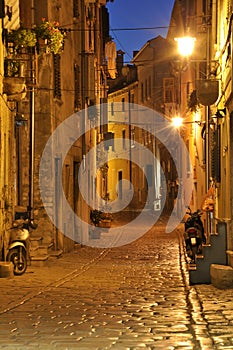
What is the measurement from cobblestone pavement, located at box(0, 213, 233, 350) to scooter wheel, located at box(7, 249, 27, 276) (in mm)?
207

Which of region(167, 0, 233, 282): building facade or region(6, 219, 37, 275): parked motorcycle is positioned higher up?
region(167, 0, 233, 282): building facade

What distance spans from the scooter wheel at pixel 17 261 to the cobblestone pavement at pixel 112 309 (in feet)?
0.68

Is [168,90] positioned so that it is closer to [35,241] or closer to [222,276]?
[35,241]

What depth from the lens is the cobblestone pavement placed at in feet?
26.7

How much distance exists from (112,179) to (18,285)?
2205 inches

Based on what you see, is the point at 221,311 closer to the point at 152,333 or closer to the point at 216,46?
the point at 152,333

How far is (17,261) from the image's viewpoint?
16.4 metres

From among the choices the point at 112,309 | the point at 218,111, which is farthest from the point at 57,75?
the point at 112,309

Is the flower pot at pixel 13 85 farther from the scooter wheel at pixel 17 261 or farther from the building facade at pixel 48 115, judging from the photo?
the scooter wheel at pixel 17 261

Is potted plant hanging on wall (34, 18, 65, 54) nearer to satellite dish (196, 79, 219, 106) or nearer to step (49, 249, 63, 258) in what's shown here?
satellite dish (196, 79, 219, 106)

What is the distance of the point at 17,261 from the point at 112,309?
595 centimetres

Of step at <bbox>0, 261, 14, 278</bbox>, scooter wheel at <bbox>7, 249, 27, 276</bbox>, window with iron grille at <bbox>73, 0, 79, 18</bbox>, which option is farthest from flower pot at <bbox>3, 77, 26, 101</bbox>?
window with iron grille at <bbox>73, 0, 79, 18</bbox>

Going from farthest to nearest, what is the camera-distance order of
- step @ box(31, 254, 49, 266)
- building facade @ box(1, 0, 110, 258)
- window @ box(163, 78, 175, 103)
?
1. window @ box(163, 78, 175, 103)
2. step @ box(31, 254, 49, 266)
3. building facade @ box(1, 0, 110, 258)

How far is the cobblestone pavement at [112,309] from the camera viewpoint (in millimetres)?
8141
